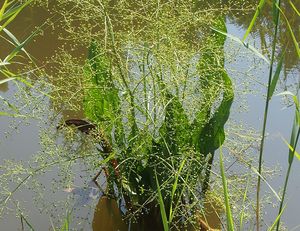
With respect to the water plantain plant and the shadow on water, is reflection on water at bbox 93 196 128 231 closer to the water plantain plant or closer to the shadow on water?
the shadow on water

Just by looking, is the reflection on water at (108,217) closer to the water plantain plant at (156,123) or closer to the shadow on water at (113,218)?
the shadow on water at (113,218)

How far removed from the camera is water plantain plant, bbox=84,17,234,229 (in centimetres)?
148

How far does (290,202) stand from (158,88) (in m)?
0.62

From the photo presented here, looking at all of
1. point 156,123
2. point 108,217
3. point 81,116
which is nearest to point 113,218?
point 108,217

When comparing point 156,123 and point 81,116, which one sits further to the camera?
point 81,116

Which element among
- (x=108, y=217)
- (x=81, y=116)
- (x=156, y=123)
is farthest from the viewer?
(x=81, y=116)

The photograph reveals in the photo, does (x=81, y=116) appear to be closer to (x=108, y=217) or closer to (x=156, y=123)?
(x=108, y=217)

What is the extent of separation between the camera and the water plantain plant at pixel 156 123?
1479mm

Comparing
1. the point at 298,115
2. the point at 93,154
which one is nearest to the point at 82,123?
the point at 93,154

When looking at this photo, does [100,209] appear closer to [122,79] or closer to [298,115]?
[122,79]

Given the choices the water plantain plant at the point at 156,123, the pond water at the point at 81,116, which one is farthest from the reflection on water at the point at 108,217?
the water plantain plant at the point at 156,123

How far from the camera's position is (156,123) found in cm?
149

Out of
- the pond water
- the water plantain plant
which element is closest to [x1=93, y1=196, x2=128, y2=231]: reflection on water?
the pond water

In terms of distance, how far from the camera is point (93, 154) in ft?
4.98
